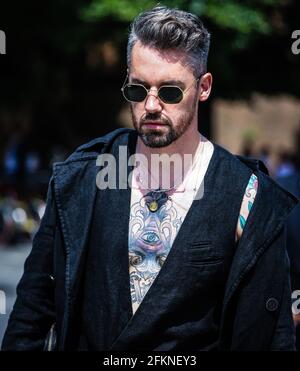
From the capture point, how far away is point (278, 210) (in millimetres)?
3062

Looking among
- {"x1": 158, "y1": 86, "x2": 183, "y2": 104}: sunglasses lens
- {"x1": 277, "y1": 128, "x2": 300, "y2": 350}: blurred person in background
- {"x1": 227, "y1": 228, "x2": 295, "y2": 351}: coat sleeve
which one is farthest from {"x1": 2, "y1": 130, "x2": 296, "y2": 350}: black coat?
{"x1": 277, "y1": 128, "x2": 300, "y2": 350}: blurred person in background

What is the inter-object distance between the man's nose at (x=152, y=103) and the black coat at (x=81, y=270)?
28cm

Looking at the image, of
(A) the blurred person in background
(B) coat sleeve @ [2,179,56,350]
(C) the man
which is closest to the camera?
(C) the man

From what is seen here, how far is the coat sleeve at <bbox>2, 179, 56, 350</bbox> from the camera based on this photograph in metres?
3.07

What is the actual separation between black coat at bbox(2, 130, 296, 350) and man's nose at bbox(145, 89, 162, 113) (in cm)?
28

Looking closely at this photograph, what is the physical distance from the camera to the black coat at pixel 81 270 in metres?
2.95

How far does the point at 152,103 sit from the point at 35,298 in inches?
29.0

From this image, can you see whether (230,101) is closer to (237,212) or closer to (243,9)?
(243,9)

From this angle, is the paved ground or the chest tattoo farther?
the paved ground

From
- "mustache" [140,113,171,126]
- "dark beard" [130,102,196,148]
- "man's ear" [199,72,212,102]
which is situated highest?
"man's ear" [199,72,212,102]

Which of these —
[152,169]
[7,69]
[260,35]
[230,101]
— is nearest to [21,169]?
[7,69]

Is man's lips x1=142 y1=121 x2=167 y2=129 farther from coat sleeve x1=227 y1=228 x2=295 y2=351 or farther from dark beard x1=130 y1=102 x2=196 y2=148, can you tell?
coat sleeve x1=227 y1=228 x2=295 y2=351

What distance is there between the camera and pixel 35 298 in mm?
3082

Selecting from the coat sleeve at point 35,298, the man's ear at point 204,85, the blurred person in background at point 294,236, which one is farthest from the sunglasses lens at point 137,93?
the blurred person in background at point 294,236
